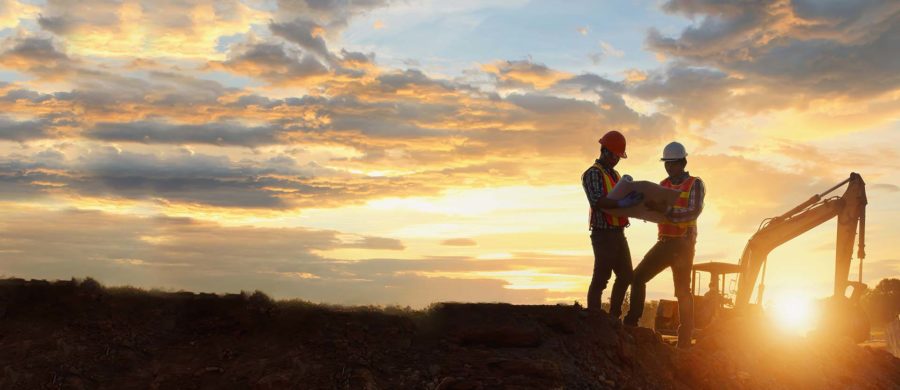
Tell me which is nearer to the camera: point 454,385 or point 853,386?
point 454,385

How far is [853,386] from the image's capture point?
14.0m

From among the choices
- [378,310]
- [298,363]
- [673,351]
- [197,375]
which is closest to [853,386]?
[673,351]

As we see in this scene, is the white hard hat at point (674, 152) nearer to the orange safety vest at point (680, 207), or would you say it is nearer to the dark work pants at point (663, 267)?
the orange safety vest at point (680, 207)

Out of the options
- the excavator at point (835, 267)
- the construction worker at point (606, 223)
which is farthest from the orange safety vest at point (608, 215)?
the excavator at point (835, 267)

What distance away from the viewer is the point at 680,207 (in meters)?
10.8

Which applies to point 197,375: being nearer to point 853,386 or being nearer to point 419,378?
point 419,378

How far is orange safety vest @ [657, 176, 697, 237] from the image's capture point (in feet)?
35.6

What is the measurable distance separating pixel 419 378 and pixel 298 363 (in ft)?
4.36

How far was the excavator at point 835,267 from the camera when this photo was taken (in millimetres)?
19250

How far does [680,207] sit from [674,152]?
0.86 m

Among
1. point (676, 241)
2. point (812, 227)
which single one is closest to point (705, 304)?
point (812, 227)

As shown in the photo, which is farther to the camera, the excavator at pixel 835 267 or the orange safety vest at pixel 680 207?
the excavator at pixel 835 267

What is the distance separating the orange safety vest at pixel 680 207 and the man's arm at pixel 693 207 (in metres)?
0.04

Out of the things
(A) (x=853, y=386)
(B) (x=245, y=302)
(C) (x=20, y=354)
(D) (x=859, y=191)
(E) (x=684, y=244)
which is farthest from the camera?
(D) (x=859, y=191)
